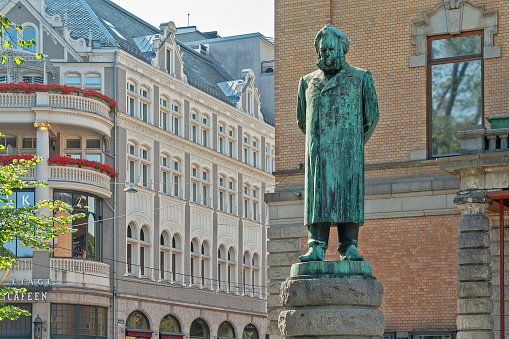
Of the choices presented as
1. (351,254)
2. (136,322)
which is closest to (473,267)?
(351,254)

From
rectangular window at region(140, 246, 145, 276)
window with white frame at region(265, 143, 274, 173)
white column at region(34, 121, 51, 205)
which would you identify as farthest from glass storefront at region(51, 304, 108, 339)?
window with white frame at region(265, 143, 274, 173)

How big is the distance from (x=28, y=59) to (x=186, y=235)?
13.1m

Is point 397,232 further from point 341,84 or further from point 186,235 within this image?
point 186,235

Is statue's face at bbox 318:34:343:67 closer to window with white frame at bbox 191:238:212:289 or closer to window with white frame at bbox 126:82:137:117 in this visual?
window with white frame at bbox 126:82:137:117

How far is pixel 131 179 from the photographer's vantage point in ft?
165

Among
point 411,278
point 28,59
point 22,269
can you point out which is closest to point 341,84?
point 411,278

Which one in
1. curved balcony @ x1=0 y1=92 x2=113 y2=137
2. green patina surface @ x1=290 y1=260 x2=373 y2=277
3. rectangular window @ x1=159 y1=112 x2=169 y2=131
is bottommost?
green patina surface @ x1=290 y1=260 x2=373 y2=277

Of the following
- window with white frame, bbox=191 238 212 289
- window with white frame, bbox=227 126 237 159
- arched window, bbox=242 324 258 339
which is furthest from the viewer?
A: window with white frame, bbox=227 126 237 159

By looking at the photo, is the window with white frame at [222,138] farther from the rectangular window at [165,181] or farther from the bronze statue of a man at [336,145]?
the bronze statue of a man at [336,145]

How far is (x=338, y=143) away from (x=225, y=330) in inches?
1897

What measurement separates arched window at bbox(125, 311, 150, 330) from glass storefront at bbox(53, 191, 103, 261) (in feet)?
11.7

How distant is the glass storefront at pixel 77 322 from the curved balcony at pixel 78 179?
5.20 m

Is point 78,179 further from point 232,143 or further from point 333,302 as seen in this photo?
point 333,302

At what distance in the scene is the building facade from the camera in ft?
149
